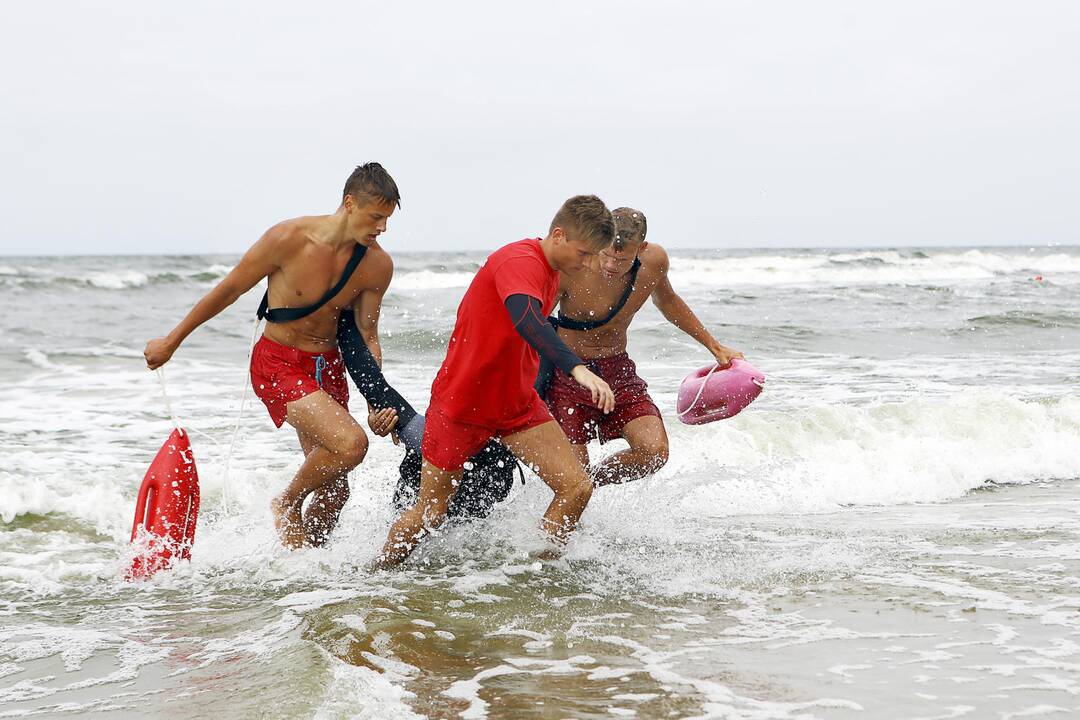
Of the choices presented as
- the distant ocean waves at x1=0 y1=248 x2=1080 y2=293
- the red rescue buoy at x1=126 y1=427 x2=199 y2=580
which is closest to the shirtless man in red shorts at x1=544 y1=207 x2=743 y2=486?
the red rescue buoy at x1=126 y1=427 x2=199 y2=580

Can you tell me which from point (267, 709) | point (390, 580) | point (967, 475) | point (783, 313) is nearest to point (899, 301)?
point (783, 313)

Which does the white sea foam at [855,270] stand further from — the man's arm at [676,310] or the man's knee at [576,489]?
the man's knee at [576,489]

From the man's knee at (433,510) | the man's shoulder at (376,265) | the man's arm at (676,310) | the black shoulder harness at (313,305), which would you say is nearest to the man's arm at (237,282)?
the black shoulder harness at (313,305)

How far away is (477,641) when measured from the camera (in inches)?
183

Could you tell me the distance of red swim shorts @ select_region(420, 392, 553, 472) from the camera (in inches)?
205

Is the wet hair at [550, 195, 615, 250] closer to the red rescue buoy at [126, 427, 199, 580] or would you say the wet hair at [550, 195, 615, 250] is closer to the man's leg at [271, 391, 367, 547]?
the man's leg at [271, 391, 367, 547]

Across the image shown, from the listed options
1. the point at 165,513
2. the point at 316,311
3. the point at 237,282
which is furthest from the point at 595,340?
the point at 165,513

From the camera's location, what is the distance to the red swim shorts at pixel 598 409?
6.45m

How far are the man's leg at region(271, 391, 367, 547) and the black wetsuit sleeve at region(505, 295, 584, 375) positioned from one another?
54.1 inches

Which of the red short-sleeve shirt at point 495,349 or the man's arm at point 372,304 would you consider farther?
the man's arm at point 372,304

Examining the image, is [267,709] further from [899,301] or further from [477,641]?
[899,301]

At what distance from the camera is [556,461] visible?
527 centimetres

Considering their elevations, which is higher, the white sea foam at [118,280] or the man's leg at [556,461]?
the man's leg at [556,461]

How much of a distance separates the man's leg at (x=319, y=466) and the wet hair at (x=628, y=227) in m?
1.69
